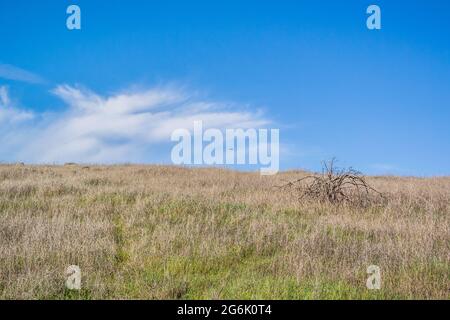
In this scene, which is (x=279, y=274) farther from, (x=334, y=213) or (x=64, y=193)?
(x=64, y=193)

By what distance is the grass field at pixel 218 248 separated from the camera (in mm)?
7098

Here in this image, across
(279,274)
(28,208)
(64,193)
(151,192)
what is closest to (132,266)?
(279,274)

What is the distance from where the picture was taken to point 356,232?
1090cm

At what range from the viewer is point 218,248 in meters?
9.02

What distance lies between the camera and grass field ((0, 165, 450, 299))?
7.10m
